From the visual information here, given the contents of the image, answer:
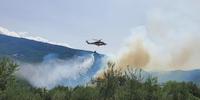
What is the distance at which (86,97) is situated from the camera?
7094 cm

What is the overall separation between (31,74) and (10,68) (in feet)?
369

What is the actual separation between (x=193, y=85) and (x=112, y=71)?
45357 mm

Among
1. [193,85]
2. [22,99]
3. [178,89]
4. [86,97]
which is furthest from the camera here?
[193,85]

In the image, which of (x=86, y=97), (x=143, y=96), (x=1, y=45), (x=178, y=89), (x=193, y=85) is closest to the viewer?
(x=143, y=96)

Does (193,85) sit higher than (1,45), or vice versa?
(1,45)

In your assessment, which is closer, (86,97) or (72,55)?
(86,97)

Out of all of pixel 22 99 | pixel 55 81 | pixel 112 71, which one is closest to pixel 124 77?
pixel 112 71

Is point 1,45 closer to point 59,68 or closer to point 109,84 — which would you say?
point 59,68

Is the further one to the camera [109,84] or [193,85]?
[193,85]

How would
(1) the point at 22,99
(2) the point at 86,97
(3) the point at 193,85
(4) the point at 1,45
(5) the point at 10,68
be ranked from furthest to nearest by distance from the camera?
(4) the point at 1,45 < (3) the point at 193,85 < (2) the point at 86,97 < (1) the point at 22,99 < (5) the point at 10,68

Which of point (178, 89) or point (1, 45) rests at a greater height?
point (1, 45)

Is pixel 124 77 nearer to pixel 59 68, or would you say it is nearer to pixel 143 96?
pixel 143 96

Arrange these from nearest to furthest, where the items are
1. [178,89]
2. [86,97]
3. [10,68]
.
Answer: [10,68]
[86,97]
[178,89]

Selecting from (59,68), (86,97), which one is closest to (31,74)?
(59,68)
